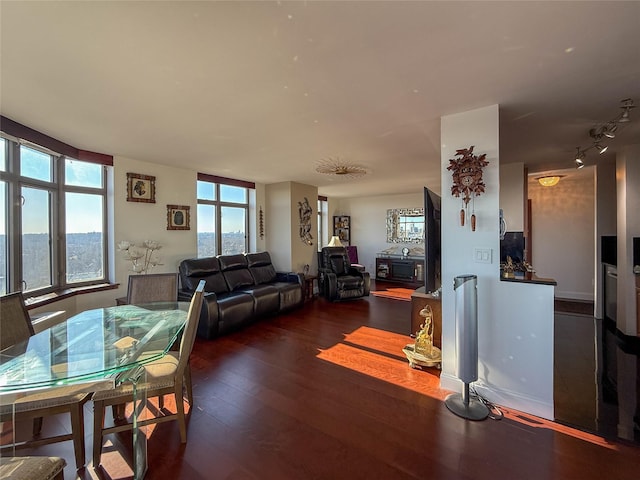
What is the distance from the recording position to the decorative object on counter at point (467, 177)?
231 cm

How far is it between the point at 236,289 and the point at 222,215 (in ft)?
5.28

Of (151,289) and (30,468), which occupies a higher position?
(151,289)

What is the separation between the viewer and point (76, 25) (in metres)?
1.41

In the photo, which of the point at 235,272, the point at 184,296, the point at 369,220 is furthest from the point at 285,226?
the point at 369,220

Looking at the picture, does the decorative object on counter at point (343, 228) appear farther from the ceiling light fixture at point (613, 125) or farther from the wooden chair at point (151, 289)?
the wooden chair at point (151, 289)

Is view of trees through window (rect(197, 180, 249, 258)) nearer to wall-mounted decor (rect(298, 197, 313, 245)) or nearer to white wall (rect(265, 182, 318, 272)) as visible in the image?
white wall (rect(265, 182, 318, 272))

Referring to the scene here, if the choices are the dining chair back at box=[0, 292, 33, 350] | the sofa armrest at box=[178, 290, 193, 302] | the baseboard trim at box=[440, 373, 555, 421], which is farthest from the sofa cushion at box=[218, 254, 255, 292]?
the baseboard trim at box=[440, 373, 555, 421]

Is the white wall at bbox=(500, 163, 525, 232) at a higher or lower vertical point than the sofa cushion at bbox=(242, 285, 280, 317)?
higher

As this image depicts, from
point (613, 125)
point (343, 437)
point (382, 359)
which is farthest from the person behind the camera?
point (382, 359)

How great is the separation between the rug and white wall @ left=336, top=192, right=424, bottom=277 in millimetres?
1502

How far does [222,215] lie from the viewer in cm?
548

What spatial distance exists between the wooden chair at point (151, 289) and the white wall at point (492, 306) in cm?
286

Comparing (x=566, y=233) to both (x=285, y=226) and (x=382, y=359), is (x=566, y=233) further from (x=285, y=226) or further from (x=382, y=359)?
(x=285, y=226)

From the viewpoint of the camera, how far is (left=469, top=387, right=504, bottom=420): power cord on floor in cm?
212
